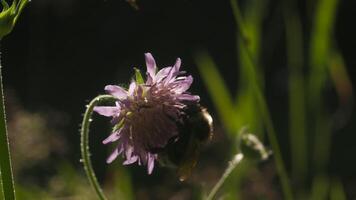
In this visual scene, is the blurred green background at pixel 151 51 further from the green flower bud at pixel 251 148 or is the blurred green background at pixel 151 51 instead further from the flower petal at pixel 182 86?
the flower petal at pixel 182 86

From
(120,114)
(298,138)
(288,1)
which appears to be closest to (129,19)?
(288,1)

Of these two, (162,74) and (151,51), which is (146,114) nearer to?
(162,74)

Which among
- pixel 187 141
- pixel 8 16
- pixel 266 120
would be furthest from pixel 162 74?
pixel 266 120

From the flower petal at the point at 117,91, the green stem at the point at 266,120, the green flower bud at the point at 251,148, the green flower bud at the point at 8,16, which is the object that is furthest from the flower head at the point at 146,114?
the green stem at the point at 266,120

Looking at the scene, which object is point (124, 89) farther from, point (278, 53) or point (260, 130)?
point (278, 53)

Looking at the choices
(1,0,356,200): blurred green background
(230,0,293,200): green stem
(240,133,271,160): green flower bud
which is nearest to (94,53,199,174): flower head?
(240,133,271,160): green flower bud

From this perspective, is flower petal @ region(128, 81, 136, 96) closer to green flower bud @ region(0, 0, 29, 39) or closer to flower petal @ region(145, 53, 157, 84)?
flower petal @ region(145, 53, 157, 84)
